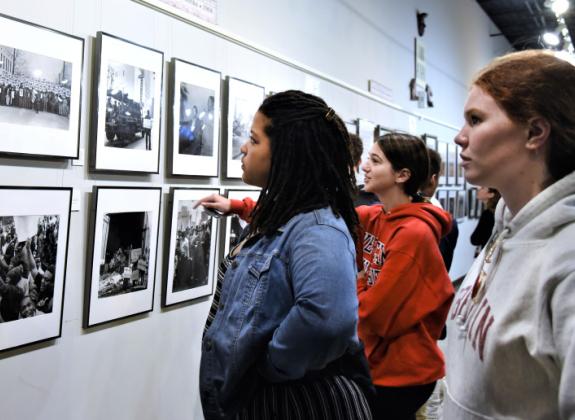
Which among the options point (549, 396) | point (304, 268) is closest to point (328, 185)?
point (304, 268)

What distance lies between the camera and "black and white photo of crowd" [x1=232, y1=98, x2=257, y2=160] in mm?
3352

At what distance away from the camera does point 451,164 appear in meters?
8.54

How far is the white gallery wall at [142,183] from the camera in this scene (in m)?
2.18

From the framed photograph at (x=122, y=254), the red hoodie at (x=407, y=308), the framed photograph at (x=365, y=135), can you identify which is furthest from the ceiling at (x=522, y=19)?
the framed photograph at (x=122, y=254)

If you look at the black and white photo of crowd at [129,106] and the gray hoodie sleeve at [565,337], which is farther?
the black and white photo of crowd at [129,106]

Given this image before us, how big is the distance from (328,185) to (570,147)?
2.34ft

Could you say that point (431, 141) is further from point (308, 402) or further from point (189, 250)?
point (308, 402)

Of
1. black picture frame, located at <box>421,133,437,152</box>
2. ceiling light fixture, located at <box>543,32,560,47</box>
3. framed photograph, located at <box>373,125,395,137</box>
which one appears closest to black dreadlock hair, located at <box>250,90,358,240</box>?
framed photograph, located at <box>373,125,395,137</box>

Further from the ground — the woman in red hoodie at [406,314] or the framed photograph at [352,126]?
the framed photograph at [352,126]

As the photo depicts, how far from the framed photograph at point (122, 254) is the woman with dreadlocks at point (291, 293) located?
3.48 feet

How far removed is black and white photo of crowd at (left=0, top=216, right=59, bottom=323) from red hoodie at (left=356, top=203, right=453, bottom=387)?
1351 mm

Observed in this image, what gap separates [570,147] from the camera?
1055 mm

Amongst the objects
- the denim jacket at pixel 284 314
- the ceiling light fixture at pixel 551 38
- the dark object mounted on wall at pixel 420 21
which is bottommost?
the denim jacket at pixel 284 314

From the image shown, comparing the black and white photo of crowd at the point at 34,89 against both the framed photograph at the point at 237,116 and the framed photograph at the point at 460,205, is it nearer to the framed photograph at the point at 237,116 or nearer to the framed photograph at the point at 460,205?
the framed photograph at the point at 237,116
